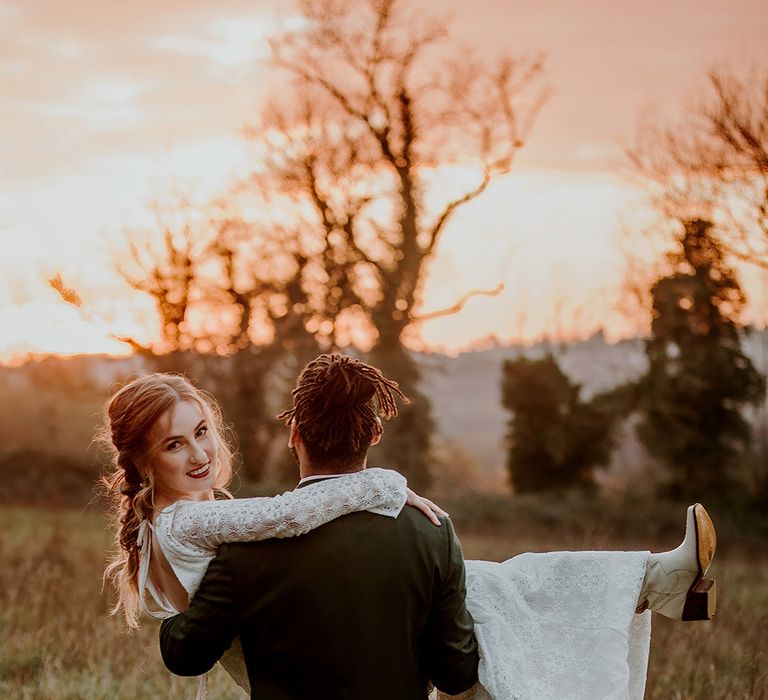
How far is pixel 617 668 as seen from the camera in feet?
11.2

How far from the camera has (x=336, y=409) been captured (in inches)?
114

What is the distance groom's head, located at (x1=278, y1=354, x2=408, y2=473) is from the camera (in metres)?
2.91

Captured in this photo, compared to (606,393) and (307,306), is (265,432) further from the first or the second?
(606,393)

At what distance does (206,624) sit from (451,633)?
726mm

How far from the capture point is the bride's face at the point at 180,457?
345 cm

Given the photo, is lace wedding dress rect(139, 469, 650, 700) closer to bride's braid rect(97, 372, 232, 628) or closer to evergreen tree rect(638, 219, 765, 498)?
bride's braid rect(97, 372, 232, 628)

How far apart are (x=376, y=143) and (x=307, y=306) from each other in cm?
478

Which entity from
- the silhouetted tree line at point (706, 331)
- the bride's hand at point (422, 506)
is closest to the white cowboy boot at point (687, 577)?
the bride's hand at point (422, 506)

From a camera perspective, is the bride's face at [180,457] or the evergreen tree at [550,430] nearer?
the bride's face at [180,457]

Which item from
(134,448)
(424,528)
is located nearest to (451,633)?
(424,528)

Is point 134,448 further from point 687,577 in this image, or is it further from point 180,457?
point 687,577

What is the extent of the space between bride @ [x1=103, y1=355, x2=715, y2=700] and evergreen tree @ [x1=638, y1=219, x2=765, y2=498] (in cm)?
1851

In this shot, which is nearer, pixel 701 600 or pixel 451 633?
pixel 451 633

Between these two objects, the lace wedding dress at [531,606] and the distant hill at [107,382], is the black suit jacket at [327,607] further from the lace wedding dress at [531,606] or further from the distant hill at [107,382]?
the distant hill at [107,382]
